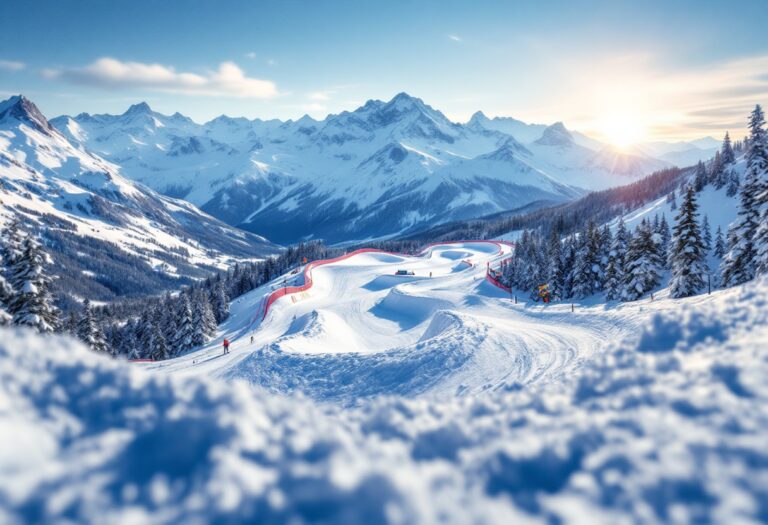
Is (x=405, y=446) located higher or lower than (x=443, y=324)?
higher

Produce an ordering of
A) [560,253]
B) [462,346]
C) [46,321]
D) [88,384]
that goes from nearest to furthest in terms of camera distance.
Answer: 1. [88,384]
2. [462,346]
3. [46,321]
4. [560,253]

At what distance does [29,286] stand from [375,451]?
81.9 feet

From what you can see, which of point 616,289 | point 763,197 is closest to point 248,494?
point 763,197

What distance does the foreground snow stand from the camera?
3309 millimetres

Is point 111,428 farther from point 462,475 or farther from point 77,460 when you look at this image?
point 462,475

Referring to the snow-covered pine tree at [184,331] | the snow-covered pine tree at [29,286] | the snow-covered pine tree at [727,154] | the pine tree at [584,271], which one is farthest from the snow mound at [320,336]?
the snow-covered pine tree at [727,154]

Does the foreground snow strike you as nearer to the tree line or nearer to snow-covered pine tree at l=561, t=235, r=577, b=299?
the tree line

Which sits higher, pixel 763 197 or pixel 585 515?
pixel 763 197

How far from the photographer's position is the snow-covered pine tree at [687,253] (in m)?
29.8

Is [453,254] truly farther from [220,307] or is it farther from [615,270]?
[220,307]

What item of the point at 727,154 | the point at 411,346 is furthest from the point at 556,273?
the point at 727,154

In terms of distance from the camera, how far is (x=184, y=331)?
4425 centimetres

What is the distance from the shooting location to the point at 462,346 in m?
17.9

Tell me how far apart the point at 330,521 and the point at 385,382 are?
13.0m
